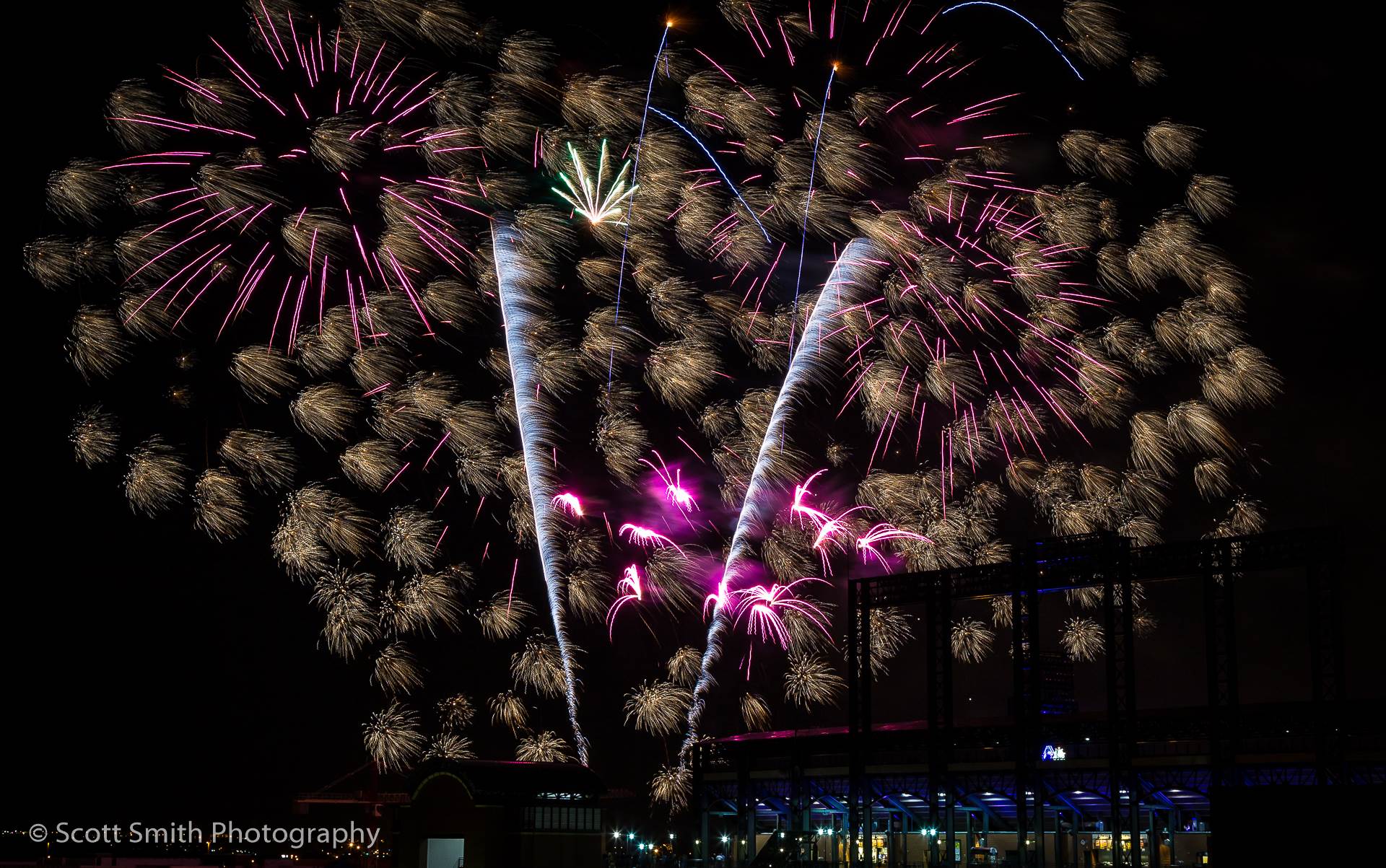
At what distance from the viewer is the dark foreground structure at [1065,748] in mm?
42406

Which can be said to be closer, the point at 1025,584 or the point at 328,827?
the point at 1025,584

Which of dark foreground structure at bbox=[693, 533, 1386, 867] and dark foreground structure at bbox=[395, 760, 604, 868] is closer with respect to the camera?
dark foreground structure at bbox=[693, 533, 1386, 867]

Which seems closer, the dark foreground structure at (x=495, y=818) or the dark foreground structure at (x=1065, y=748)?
the dark foreground structure at (x=1065, y=748)

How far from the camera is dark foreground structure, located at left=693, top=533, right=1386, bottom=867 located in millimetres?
42406

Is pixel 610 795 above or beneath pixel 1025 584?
beneath

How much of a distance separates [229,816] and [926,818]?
3872 centimetres

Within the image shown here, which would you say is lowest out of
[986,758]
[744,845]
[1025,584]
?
[744,845]

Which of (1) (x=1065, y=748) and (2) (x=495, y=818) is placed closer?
(2) (x=495, y=818)

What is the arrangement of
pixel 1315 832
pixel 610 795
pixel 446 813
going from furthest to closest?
pixel 610 795
pixel 446 813
pixel 1315 832

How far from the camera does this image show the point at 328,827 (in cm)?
7188

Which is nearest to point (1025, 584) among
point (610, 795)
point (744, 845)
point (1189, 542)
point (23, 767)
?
point (1189, 542)

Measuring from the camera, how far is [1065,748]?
56406 millimetres

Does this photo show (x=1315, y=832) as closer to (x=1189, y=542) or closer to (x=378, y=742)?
(x=1189, y=542)

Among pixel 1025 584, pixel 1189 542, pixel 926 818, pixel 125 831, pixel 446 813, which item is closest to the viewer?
pixel 1189 542
